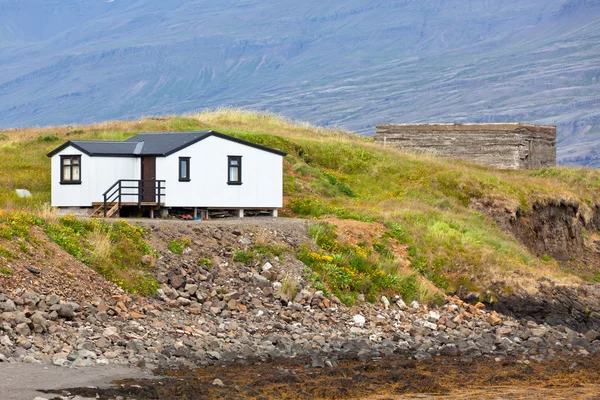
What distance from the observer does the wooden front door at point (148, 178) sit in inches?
1843

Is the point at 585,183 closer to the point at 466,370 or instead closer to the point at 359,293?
the point at 359,293

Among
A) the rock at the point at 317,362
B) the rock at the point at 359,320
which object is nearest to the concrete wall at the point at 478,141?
the rock at the point at 359,320

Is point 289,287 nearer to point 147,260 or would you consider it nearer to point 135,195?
point 147,260

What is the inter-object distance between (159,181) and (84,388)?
72.1 feet

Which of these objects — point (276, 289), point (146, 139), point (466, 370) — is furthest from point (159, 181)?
point (466, 370)

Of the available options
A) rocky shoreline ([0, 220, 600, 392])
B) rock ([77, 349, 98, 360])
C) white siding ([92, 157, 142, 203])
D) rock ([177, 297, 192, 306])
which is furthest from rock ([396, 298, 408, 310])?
rock ([77, 349, 98, 360])

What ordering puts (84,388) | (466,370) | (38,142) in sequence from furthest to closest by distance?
1. (38,142)
2. (466,370)
3. (84,388)

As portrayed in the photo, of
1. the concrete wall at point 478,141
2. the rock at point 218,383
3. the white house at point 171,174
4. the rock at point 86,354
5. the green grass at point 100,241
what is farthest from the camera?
the concrete wall at point 478,141

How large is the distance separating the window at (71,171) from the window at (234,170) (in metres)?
6.02

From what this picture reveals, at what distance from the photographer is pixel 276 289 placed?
1469 inches

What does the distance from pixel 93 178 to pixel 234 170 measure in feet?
18.5

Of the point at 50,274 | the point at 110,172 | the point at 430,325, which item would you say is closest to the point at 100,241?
the point at 50,274

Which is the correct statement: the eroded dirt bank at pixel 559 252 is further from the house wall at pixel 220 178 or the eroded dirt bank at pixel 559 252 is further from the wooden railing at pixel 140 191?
the wooden railing at pixel 140 191

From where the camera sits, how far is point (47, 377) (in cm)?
2550
